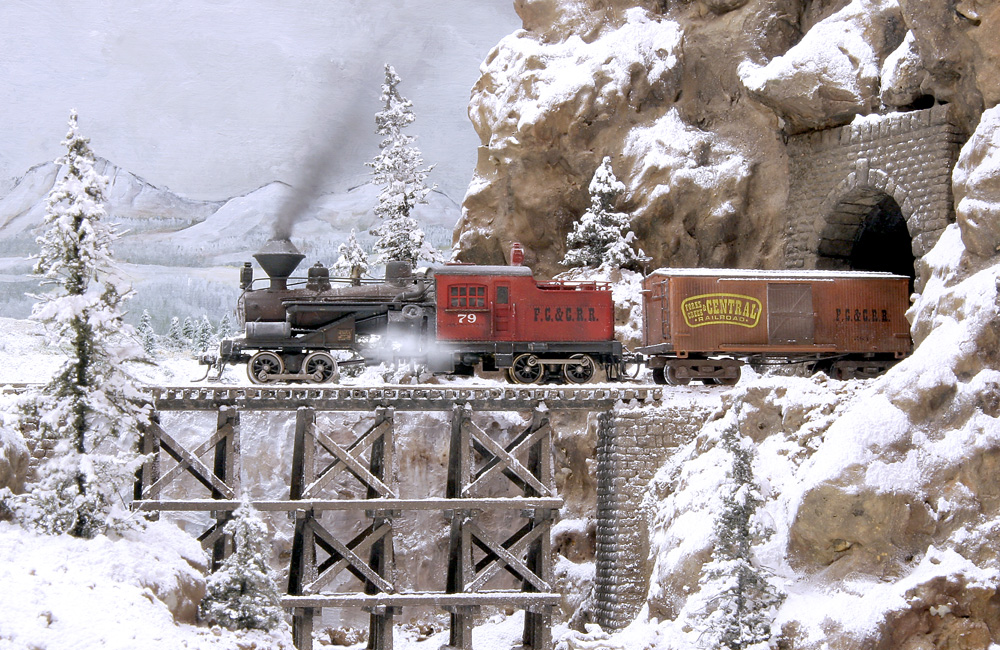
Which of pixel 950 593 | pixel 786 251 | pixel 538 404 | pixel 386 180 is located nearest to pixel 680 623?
pixel 950 593

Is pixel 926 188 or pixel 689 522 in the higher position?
pixel 926 188

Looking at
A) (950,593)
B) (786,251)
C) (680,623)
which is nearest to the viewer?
(950,593)

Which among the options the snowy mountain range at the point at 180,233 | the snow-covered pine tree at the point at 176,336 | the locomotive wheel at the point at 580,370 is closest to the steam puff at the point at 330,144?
the snowy mountain range at the point at 180,233

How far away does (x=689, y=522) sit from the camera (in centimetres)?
1731

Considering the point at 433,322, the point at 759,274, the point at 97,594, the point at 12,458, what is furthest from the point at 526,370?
the point at 97,594

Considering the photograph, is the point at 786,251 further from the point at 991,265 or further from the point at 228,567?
the point at 228,567

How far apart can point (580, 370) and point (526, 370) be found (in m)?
1.24

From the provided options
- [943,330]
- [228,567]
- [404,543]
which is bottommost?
[404,543]

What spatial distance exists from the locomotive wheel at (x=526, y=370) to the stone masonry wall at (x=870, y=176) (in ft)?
30.0

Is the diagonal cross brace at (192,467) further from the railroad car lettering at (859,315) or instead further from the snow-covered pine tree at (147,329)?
the snow-covered pine tree at (147,329)

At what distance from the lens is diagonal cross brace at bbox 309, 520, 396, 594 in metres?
18.1

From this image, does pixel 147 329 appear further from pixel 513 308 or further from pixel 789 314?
pixel 789 314

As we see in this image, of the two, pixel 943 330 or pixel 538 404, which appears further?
pixel 538 404

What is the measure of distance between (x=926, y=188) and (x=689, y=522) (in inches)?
425
